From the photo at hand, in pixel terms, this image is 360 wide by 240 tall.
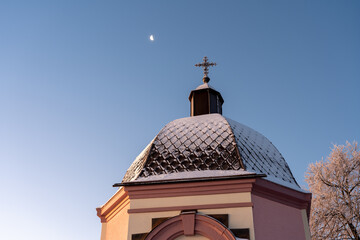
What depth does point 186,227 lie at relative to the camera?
697 centimetres

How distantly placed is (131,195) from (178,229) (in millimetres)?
1245

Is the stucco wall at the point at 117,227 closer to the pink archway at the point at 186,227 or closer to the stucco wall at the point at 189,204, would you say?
the stucco wall at the point at 189,204

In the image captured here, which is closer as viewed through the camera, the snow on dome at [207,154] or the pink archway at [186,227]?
the pink archway at [186,227]

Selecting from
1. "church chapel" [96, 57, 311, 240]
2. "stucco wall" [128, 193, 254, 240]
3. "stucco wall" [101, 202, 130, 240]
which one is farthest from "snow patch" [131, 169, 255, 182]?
"stucco wall" [101, 202, 130, 240]

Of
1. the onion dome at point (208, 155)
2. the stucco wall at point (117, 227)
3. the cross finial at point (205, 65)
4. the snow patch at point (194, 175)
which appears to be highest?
the cross finial at point (205, 65)

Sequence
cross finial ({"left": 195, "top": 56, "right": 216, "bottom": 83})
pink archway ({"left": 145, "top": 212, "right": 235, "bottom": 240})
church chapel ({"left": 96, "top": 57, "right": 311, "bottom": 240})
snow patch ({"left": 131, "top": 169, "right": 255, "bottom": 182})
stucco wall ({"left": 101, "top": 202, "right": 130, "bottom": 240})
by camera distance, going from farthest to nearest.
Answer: cross finial ({"left": 195, "top": 56, "right": 216, "bottom": 83}) → stucco wall ({"left": 101, "top": 202, "right": 130, "bottom": 240}) → snow patch ({"left": 131, "top": 169, "right": 255, "bottom": 182}) → church chapel ({"left": 96, "top": 57, "right": 311, "bottom": 240}) → pink archway ({"left": 145, "top": 212, "right": 235, "bottom": 240})

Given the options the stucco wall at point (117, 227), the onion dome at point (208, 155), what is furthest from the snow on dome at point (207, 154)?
the stucco wall at point (117, 227)

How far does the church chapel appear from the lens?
6.98 metres

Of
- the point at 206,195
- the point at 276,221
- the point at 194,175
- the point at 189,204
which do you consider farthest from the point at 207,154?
the point at 276,221

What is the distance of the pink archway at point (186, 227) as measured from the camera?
6.86 m

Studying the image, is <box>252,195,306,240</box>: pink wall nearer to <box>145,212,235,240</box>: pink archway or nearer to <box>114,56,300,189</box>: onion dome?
<box>114,56,300,189</box>: onion dome

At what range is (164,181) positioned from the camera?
7.44m

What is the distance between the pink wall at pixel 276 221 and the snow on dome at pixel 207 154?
21.3 inches

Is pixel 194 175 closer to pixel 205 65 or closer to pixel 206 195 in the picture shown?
pixel 206 195
